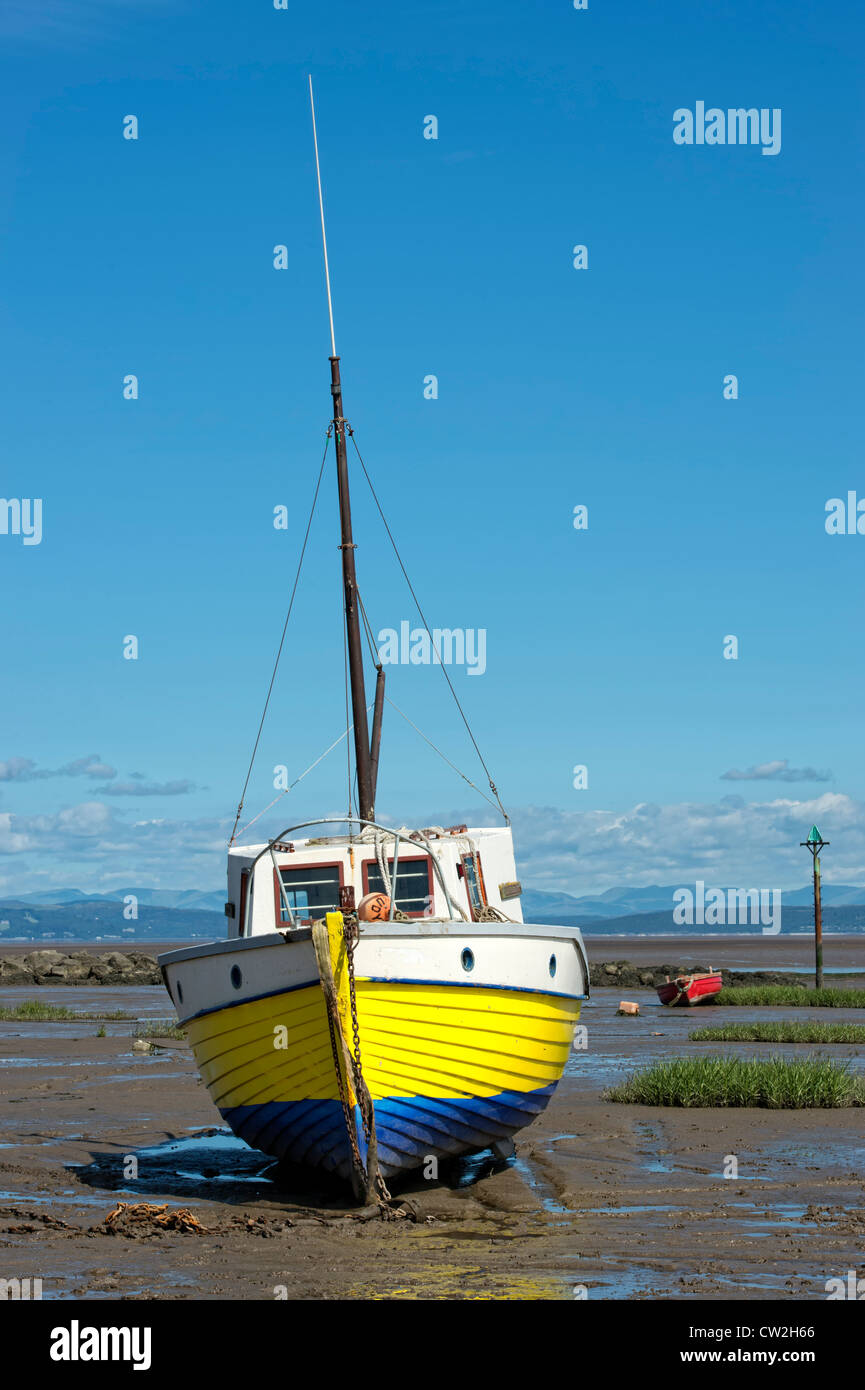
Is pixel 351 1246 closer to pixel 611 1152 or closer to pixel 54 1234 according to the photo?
pixel 54 1234

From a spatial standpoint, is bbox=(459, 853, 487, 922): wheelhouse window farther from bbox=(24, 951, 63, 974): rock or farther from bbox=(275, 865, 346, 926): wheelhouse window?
bbox=(24, 951, 63, 974): rock

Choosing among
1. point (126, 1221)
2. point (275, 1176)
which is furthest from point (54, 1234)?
point (275, 1176)

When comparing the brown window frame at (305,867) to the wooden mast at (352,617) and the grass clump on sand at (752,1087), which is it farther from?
the grass clump on sand at (752,1087)

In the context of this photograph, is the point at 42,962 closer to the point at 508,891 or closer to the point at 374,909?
the point at 508,891

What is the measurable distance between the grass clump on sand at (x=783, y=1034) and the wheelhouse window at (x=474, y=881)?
15938mm

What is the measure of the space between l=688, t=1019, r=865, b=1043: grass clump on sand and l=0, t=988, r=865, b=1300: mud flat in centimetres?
994

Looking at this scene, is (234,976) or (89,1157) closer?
(234,976)

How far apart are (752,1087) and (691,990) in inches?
992

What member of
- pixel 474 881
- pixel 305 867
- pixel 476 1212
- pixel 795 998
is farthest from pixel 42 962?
pixel 476 1212

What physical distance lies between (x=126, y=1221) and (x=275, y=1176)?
10.7ft

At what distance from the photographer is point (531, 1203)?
14086mm

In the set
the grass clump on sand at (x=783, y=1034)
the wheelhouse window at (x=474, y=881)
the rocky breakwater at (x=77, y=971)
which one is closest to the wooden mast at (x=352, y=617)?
the wheelhouse window at (x=474, y=881)

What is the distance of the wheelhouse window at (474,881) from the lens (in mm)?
16531

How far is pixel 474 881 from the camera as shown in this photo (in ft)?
55.4
